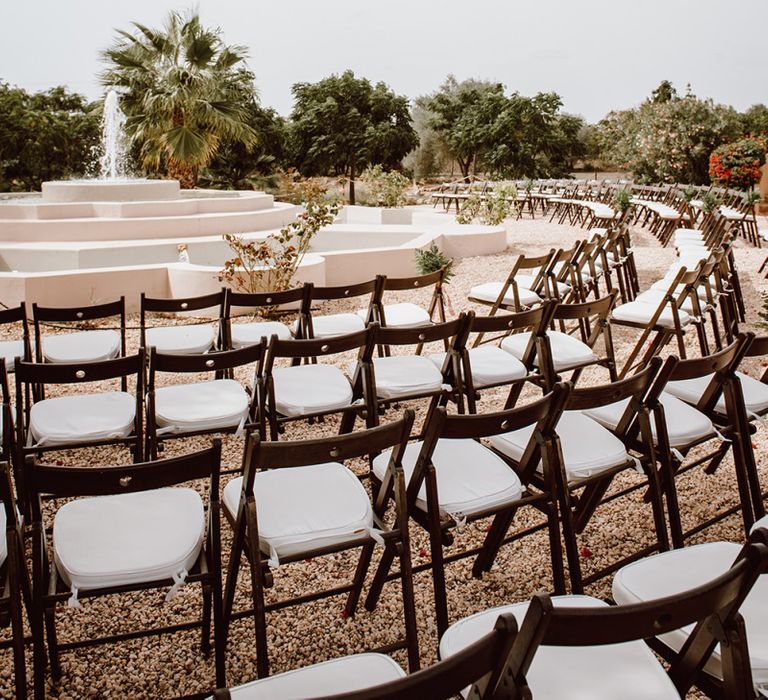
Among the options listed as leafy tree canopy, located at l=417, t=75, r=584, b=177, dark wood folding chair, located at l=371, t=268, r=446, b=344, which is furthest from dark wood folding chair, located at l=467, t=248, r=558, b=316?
leafy tree canopy, located at l=417, t=75, r=584, b=177

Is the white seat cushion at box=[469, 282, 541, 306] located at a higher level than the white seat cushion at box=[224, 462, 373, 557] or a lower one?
higher

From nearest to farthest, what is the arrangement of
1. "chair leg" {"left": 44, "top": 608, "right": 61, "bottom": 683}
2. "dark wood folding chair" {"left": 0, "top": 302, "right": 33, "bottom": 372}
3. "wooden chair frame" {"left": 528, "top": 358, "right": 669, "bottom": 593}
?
"chair leg" {"left": 44, "top": 608, "right": 61, "bottom": 683}
"wooden chair frame" {"left": 528, "top": 358, "right": 669, "bottom": 593}
"dark wood folding chair" {"left": 0, "top": 302, "right": 33, "bottom": 372}

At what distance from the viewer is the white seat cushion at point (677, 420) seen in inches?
115

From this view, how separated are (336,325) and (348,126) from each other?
2850 centimetres

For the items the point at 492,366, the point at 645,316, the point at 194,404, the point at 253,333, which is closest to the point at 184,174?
the point at 253,333

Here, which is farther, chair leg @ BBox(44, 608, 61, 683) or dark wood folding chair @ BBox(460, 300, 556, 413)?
dark wood folding chair @ BBox(460, 300, 556, 413)

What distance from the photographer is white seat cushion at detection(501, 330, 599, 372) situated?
4.18 metres

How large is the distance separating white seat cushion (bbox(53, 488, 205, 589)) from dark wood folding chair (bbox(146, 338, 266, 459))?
741 mm

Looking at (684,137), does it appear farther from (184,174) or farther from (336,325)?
(336,325)

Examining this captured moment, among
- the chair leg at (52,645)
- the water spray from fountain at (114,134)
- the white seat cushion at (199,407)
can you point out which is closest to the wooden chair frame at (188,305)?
the white seat cushion at (199,407)

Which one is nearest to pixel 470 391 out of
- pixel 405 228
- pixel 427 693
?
pixel 427 693

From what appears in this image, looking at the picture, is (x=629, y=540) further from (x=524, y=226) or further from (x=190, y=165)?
(x=190, y=165)

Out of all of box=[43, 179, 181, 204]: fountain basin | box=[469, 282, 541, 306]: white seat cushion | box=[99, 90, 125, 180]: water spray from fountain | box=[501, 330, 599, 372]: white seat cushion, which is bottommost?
box=[501, 330, 599, 372]: white seat cushion

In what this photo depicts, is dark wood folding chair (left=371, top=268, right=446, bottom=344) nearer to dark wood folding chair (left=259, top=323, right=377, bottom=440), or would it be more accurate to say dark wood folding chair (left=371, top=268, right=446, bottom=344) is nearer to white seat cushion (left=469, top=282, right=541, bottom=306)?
white seat cushion (left=469, top=282, right=541, bottom=306)
